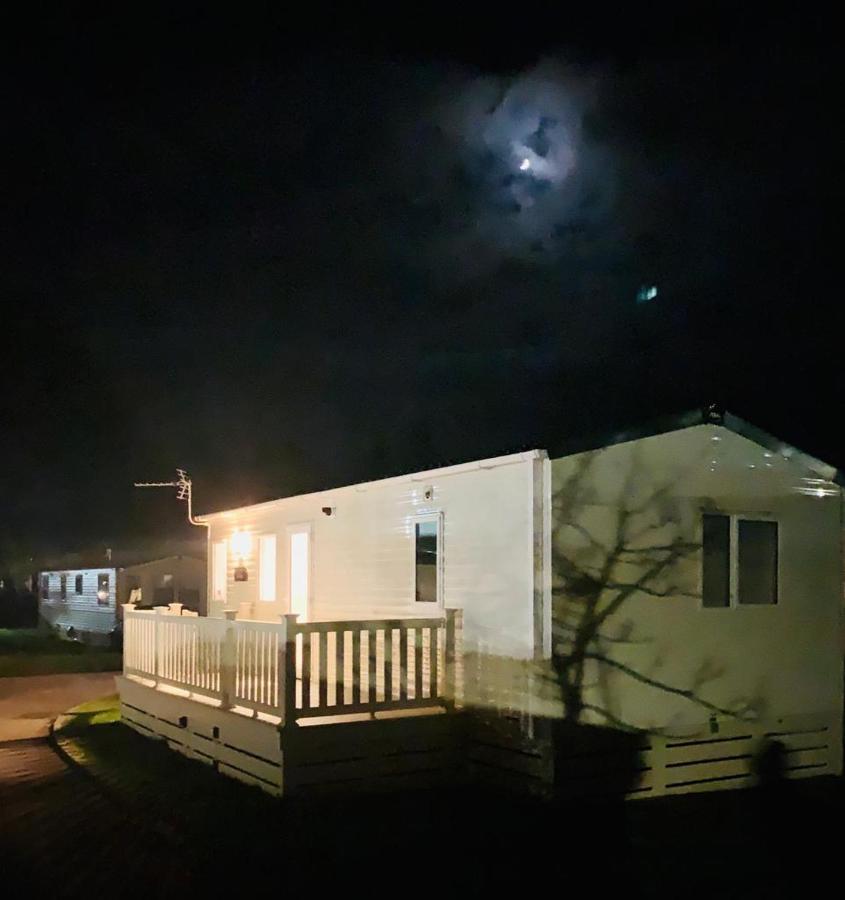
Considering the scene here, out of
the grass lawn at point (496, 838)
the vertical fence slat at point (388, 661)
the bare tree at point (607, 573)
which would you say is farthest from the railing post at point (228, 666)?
the bare tree at point (607, 573)

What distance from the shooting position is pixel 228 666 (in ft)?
34.4

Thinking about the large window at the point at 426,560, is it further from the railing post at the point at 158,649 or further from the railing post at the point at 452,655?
the railing post at the point at 158,649

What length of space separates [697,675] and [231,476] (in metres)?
40.4

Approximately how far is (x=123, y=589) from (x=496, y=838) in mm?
32094

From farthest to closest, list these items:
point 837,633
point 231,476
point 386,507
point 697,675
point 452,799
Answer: point 231,476 → point 386,507 → point 837,633 → point 697,675 → point 452,799

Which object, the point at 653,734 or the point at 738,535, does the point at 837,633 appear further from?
the point at 653,734

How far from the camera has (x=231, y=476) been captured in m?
48.7

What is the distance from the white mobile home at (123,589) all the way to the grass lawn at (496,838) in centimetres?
2775

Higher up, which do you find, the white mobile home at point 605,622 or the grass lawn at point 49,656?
the white mobile home at point 605,622

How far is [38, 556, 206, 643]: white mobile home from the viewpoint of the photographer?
Answer: 38.1 meters

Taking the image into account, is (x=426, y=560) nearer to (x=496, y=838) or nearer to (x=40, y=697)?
(x=496, y=838)

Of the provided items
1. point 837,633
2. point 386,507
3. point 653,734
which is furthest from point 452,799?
point 837,633

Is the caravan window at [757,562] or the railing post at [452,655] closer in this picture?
the railing post at [452,655]

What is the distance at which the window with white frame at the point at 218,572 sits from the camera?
17422 millimetres
